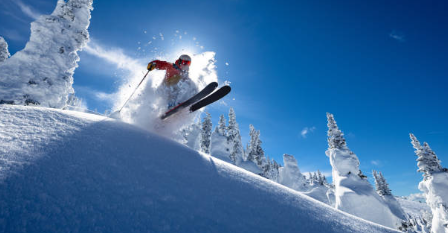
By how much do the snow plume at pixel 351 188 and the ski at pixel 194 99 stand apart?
1910cm

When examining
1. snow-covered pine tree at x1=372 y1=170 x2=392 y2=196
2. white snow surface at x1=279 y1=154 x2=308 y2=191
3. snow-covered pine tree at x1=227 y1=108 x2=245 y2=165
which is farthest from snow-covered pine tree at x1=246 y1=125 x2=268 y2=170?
snow-covered pine tree at x1=372 y1=170 x2=392 y2=196

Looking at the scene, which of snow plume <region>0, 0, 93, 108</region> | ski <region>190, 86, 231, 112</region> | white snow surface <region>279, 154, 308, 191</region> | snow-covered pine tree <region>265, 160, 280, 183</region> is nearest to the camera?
ski <region>190, 86, 231, 112</region>

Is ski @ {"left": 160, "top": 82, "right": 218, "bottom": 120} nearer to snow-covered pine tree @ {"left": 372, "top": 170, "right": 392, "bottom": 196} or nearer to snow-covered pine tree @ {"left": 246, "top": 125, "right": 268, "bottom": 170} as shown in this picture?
snow-covered pine tree @ {"left": 246, "top": 125, "right": 268, "bottom": 170}

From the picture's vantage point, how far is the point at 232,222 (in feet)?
7.21

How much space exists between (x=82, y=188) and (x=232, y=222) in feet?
5.30

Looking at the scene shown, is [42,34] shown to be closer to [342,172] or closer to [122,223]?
[122,223]

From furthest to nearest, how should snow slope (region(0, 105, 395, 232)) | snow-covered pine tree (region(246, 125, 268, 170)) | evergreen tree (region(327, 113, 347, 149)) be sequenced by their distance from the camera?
snow-covered pine tree (region(246, 125, 268, 170))
evergreen tree (region(327, 113, 347, 149))
snow slope (region(0, 105, 395, 232))

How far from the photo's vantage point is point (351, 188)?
19.6 metres

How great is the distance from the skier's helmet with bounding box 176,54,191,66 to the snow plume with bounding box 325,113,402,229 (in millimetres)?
19961

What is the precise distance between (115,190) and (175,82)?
227 inches

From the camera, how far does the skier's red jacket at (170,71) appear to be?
7.43 metres

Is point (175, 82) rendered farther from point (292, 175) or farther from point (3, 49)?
point (292, 175)

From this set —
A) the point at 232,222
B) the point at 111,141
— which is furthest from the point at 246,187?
the point at 111,141

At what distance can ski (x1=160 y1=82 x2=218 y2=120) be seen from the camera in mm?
6664
